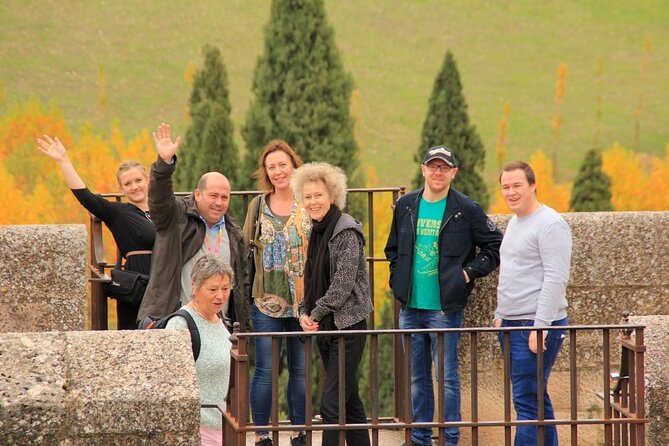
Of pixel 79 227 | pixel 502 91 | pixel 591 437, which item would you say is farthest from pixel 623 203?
pixel 79 227

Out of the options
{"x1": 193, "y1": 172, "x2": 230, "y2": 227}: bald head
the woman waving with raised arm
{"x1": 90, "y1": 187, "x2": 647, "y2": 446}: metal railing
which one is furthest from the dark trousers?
the woman waving with raised arm

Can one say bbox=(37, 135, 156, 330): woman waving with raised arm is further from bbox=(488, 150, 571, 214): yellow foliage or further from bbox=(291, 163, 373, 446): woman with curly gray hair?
bbox=(488, 150, 571, 214): yellow foliage

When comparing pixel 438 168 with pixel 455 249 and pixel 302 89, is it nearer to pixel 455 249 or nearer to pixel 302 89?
pixel 455 249

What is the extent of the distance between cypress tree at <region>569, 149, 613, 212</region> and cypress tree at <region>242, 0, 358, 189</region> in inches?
138

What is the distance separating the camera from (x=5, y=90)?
662 inches

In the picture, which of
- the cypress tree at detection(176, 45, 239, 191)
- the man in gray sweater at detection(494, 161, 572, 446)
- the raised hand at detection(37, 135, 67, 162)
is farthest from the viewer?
the cypress tree at detection(176, 45, 239, 191)

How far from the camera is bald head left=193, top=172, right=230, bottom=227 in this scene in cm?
566

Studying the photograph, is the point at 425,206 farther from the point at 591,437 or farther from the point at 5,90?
the point at 5,90

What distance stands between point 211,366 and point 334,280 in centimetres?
88

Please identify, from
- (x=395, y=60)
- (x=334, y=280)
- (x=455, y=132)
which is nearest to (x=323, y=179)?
(x=334, y=280)

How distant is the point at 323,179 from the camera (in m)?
5.41

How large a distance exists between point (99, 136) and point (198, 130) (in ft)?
4.81

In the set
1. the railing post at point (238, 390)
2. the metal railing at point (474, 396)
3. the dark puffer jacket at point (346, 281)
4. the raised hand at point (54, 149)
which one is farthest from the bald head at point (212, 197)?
the railing post at point (238, 390)

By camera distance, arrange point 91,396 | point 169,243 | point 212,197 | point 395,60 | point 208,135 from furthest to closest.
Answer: point 395,60
point 208,135
point 212,197
point 169,243
point 91,396
